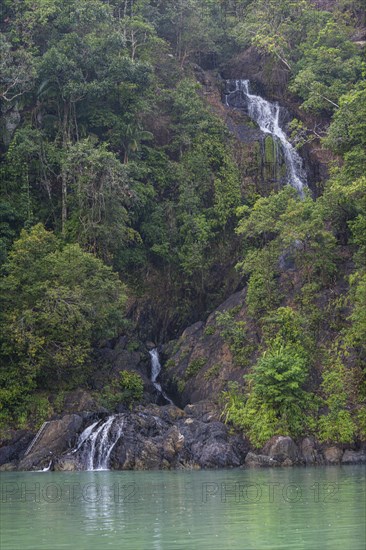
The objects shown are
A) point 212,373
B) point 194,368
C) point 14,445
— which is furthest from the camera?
point 194,368

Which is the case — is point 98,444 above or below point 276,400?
below

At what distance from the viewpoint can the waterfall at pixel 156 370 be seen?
32938 mm

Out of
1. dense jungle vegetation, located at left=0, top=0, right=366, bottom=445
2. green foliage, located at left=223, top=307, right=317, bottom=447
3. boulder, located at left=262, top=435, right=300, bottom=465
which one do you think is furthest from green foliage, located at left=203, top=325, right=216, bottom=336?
boulder, located at left=262, top=435, right=300, bottom=465

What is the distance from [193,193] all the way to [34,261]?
924cm

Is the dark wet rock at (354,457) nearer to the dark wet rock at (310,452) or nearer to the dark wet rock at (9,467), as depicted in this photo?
the dark wet rock at (310,452)

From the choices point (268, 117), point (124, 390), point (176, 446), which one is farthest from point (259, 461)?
point (268, 117)

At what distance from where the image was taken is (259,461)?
26.3 m

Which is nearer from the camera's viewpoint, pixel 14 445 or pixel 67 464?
pixel 67 464

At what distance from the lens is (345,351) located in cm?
2942

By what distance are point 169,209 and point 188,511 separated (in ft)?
75.3

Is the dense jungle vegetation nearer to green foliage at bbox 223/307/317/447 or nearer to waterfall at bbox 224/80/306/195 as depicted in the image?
green foliage at bbox 223/307/317/447

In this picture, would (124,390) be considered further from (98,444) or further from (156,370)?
(98,444)

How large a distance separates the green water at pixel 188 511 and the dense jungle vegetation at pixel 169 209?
6755 millimetres

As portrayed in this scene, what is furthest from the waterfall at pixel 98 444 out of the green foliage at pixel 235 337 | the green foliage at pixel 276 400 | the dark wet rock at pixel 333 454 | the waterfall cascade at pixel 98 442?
the dark wet rock at pixel 333 454
